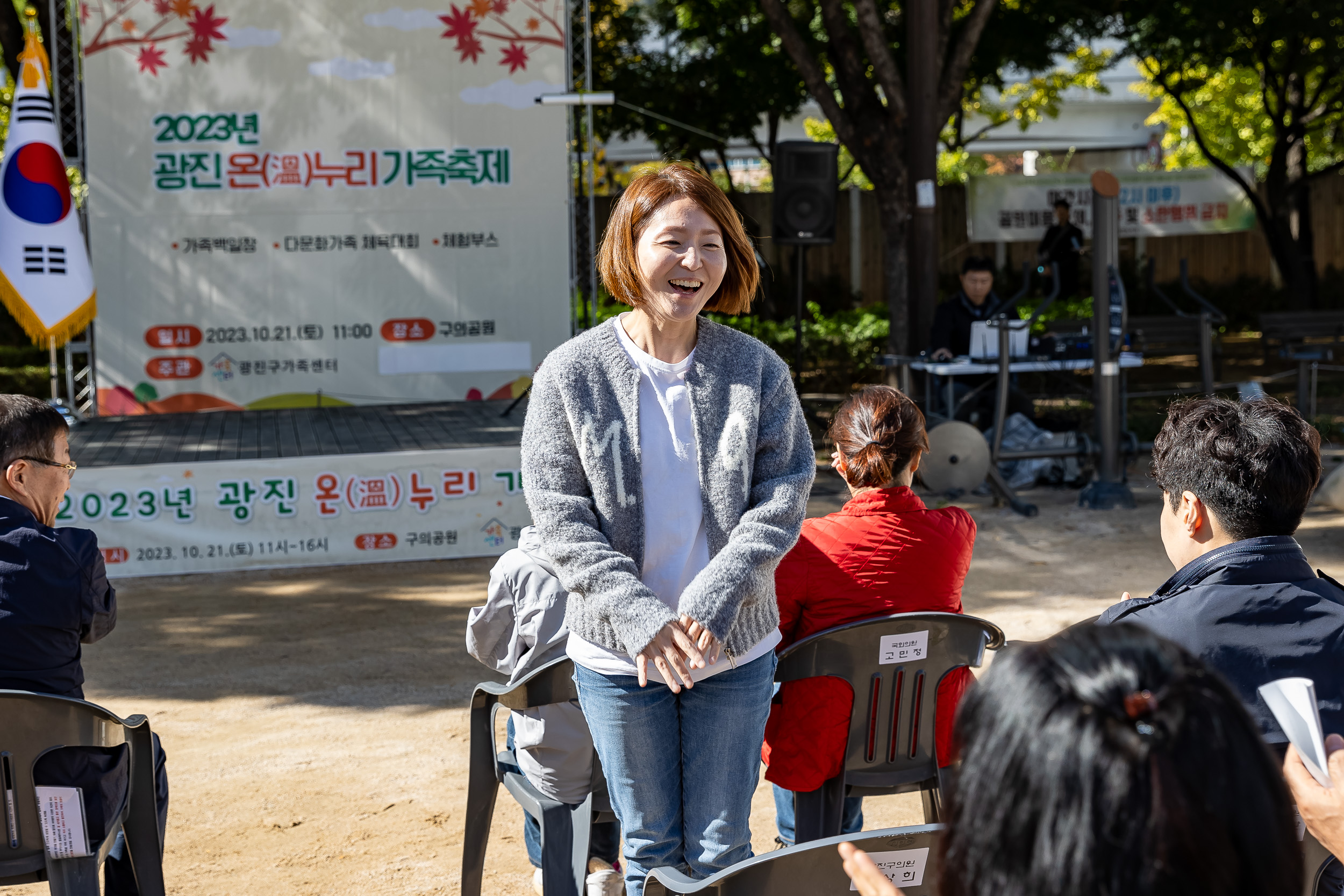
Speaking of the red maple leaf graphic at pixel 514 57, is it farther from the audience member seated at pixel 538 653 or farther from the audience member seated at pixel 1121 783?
the audience member seated at pixel 1121 783

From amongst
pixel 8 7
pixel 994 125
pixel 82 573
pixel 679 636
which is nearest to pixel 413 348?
pixel 8 7

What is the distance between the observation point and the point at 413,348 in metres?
10.1

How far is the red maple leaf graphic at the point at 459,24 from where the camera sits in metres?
9.76

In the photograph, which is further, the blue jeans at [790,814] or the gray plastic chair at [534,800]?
the blue jeans at [790,814]

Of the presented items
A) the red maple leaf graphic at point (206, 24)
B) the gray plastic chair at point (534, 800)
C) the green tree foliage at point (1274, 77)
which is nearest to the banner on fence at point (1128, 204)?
the green tree foliage at point (1274, 77)

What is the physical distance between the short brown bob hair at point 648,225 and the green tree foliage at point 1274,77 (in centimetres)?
1235

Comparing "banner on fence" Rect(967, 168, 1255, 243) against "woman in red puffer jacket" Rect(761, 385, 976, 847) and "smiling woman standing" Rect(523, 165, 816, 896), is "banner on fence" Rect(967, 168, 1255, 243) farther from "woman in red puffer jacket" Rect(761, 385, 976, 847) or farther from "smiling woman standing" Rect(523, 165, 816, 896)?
"smiling woman standing" Rect(523, 165, 816, 896)

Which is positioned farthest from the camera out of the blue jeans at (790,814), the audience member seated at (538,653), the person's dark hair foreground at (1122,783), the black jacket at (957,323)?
the black jacket at (957,323)

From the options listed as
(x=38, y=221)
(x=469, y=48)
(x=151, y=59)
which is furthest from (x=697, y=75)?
(x=38, y=221)

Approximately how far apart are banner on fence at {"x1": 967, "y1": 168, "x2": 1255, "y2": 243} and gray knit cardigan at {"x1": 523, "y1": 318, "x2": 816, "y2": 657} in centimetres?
1583

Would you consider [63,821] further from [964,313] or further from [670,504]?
[964,313]

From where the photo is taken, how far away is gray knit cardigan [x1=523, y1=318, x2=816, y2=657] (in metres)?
1.87

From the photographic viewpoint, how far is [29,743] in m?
2.13

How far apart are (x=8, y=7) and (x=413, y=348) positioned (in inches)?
161
